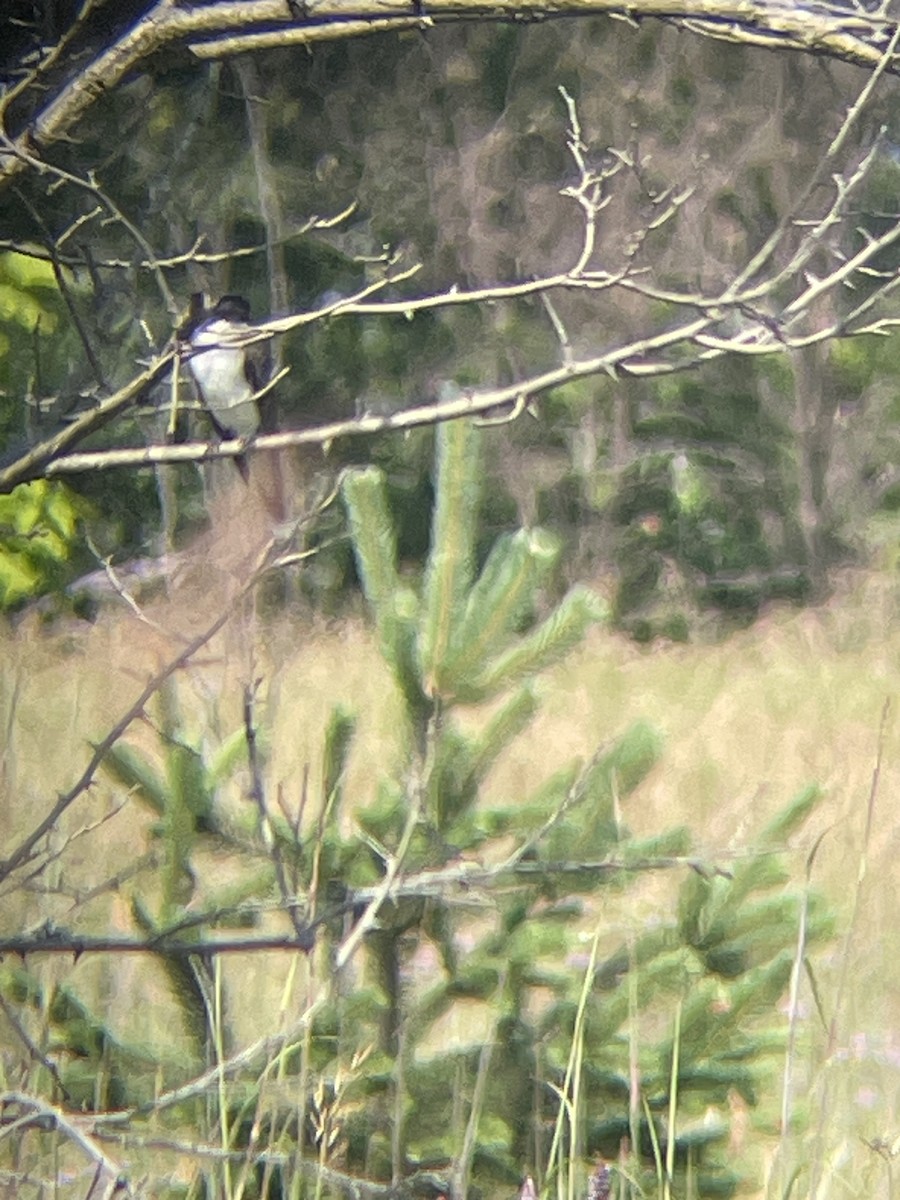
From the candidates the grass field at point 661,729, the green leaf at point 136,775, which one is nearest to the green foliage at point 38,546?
the grass field at point 661,729

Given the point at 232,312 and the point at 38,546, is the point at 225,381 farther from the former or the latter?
the point at 38,546

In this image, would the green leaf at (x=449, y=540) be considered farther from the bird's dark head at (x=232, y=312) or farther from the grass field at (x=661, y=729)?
the bird's dark head at (x=232, y=312)

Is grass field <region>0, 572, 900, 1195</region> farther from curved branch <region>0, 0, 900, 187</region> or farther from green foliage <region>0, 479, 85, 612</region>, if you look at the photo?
curved branch <region>0, 0, 900, 187</region>

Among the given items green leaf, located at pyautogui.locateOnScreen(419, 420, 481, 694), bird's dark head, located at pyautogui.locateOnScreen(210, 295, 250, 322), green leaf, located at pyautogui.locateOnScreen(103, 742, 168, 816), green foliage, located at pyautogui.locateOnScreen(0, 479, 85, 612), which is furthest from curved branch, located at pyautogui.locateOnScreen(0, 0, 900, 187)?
bird's dark head, located at pyautogui.locateOnScreen(210, 295, 250, 322)

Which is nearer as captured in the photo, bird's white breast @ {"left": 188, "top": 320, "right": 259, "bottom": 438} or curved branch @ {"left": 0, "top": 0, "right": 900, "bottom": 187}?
curved branch @ {"left": 0, "top": 0, "right": 900, "bottom": 187}

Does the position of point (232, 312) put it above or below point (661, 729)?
above

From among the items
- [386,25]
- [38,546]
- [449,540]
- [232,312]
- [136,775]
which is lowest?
[136,775]

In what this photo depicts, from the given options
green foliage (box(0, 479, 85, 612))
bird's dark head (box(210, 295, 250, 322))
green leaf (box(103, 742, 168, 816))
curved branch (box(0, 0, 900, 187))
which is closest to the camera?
curved branch (box(0, 0, 900, 187))

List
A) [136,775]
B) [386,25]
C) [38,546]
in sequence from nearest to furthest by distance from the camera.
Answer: [386,25] < [136,775] < [38,546]

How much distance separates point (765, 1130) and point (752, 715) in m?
3.76

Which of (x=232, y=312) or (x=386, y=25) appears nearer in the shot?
(x=386, y=25)

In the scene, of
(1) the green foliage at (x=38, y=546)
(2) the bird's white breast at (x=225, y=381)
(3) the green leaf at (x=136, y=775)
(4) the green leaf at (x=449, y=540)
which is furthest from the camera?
(2) the bird's white breast at (x=225, y=381)

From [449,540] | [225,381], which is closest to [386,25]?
[449,540]

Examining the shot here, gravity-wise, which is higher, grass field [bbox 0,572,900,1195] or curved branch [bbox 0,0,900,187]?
curved branch [bbox 0,0,900,187]
